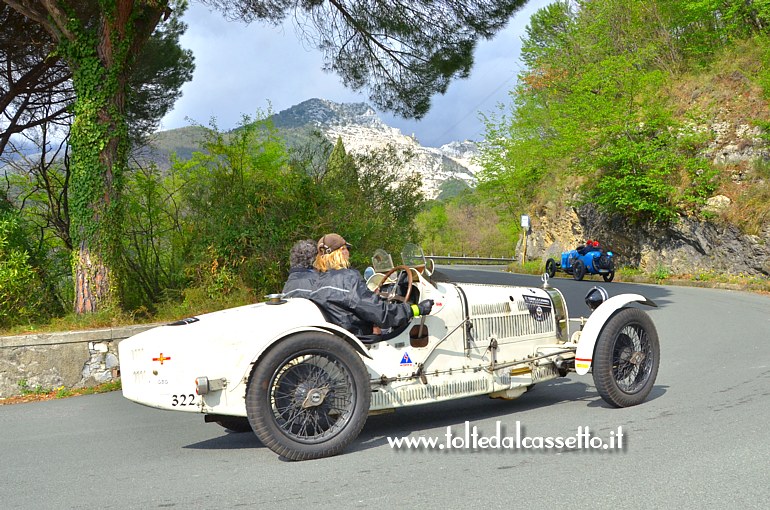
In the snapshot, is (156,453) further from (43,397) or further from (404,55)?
(404,55)

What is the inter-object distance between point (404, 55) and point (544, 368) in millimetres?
9770

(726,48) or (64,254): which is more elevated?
(726,48)

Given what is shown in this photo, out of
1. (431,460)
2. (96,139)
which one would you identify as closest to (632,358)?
(431,460)

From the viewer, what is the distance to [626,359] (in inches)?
245

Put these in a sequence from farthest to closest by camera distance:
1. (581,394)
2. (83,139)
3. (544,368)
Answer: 1. (83,139)
2. (581,394)
3. (544,368)

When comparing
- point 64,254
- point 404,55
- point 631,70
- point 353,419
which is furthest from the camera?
point 631,70

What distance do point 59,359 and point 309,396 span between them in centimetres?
460

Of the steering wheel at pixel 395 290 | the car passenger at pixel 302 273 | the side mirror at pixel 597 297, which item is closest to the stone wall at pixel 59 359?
the car passenger at pixel 302 273

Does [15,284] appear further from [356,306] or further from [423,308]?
[423,308]

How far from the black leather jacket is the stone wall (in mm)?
4097

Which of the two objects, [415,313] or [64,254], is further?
[64,254]

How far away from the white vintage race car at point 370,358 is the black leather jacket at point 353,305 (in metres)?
0.14

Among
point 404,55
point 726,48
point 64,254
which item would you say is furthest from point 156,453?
point 726,48

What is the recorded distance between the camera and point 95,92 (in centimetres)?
968
